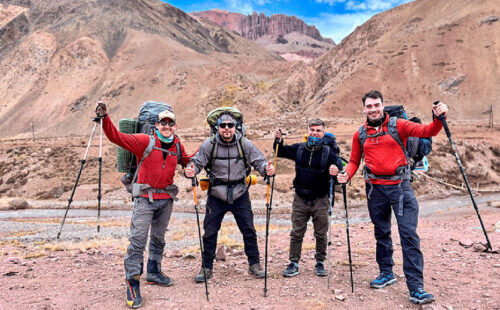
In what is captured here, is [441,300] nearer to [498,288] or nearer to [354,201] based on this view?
[498,288]

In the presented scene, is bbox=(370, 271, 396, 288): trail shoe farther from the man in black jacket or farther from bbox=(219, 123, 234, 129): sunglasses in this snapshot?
bbox=(219, 123, 234, 129): sunglasses

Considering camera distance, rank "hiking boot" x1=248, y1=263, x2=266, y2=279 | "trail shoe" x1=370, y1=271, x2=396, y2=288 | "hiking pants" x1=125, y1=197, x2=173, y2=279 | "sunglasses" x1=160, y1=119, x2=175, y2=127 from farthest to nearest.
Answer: "hiking boot" x1=248, y1=263, x2=266, y2=279 < "sunglasses" x1=160, y1=119, x2=175, y2=127 < "trail shoe" x1=370, y1=271, x2=396, y2=288 < "hiking pants" x1=125, y1=197, x2=173, y2=279

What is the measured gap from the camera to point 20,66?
93250mm

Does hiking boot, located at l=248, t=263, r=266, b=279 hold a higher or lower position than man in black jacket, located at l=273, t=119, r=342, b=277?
lower

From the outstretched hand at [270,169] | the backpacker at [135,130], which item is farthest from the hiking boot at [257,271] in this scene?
the backpacker at [135,130]

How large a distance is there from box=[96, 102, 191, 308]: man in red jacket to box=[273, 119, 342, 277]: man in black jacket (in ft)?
6.91

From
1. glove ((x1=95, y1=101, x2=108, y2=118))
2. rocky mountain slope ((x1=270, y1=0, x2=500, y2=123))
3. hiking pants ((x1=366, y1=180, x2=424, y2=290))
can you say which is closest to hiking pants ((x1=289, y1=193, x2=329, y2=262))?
hiking pants ((x1=366, y1=180, x2=424, y2=290))

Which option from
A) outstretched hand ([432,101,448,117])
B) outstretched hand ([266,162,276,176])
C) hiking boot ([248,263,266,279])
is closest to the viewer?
outstretched hand ([432,101,448,117])

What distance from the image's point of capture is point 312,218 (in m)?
6.76

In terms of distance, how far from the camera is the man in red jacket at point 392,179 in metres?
5.43

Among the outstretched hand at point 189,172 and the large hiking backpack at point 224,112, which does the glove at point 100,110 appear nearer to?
the outstretched hand at point 189,172

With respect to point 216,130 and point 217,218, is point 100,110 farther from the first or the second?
point 217,218

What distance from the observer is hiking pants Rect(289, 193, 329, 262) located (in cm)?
670

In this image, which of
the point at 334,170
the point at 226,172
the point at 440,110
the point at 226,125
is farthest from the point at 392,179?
the point at 226,125
